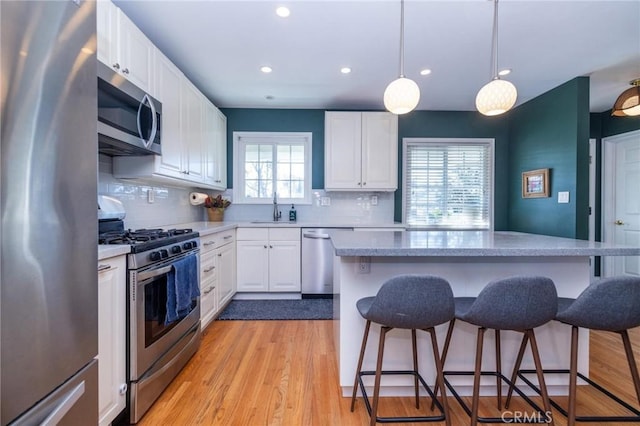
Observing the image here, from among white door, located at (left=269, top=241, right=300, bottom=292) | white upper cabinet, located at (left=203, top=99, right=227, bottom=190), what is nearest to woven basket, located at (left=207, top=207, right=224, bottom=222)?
white upper cabinet, located at (left=203, top=99, right=227, bottom=190)

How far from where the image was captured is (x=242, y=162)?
418 centimetres

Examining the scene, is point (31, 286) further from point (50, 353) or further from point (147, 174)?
point (147, 174)

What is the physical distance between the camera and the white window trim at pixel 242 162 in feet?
13.6

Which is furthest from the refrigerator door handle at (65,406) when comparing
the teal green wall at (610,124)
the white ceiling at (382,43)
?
the teal green wall at (610,124)

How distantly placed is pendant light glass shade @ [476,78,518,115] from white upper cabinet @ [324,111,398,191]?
201 cm

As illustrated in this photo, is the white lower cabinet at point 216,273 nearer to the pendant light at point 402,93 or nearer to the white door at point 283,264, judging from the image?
the white door at point 283,264

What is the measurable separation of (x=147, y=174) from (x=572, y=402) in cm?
293

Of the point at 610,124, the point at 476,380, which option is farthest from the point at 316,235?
the point at 610,124

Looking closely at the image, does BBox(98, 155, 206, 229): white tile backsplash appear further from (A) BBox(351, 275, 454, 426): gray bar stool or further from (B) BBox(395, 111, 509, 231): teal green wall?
(B) BBox(395, 111, 509, 231): teal green wall

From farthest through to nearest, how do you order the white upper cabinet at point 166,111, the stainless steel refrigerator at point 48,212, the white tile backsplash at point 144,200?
the white tile backsplash at point 144,200
the white upper cabinet at point 166,111
the stainless steel refrigerator at point 48,212

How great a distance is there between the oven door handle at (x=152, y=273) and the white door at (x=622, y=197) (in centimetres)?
535

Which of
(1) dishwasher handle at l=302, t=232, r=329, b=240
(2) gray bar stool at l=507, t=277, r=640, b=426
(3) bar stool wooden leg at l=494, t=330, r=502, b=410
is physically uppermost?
(1) dishwasher handle at l=302, t=232, r=329, b=240

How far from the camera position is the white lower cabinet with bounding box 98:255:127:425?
53.0 inches

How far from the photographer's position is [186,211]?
356cm
